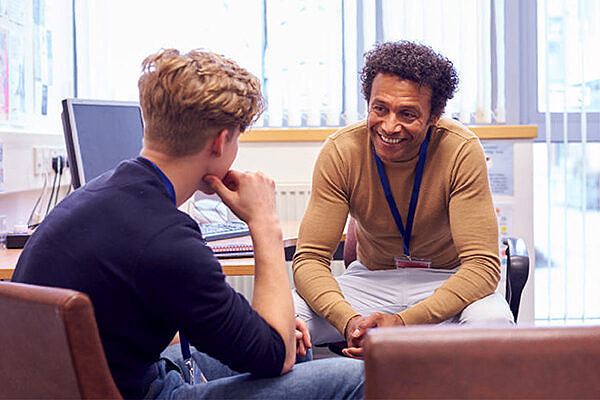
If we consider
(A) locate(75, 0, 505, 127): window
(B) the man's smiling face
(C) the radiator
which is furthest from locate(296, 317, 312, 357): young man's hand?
(A) locate(75, 0, 505, 127): window

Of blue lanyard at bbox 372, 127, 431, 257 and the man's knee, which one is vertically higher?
blue lanyard at bbox 372, 127, 431, 257

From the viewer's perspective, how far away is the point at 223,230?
222cm

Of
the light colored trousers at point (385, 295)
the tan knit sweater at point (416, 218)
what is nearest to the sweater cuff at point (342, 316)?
the tan knit sweater at point (416, 218)

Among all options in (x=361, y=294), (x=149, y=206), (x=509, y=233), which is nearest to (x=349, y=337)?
(x=361, y=294)

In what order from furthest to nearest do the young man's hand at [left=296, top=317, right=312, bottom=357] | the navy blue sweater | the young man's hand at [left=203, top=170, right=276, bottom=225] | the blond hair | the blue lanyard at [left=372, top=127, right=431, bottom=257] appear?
the blue lanyard at [left=372, top=127, right=431, bottom=257] < the young man's hand at [left=296, top=317, right=312, bottom=357] < the young man's hand at [left=203, top=170, right=276, bottom=225] < the blond hair < the navy blue sweater

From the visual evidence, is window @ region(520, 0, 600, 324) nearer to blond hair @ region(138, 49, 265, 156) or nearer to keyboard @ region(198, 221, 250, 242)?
keyboard @ region(198, 221, 250, 242)

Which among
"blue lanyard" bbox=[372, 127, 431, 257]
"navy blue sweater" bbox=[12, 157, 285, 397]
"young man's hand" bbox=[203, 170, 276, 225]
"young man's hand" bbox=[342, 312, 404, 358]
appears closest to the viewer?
"navy blue sweater" bbox=[12, 157, 285, 397]

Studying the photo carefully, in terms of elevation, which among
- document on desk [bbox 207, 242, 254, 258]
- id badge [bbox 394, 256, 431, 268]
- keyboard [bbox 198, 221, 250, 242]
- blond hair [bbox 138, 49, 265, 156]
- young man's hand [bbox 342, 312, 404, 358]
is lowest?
young man's hand [bbox 342, 312, 404, 358]

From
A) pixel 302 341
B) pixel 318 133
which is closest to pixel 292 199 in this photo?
pixel 318 133

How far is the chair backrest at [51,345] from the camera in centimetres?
90

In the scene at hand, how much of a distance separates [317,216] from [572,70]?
71.5 inches

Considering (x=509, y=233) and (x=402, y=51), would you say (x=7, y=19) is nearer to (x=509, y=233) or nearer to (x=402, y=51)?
(x=402, y=51)

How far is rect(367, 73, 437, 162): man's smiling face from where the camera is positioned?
1.83 m

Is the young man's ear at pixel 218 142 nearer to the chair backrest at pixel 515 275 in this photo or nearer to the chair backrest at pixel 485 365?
the chair backrest at pixel 485 365
